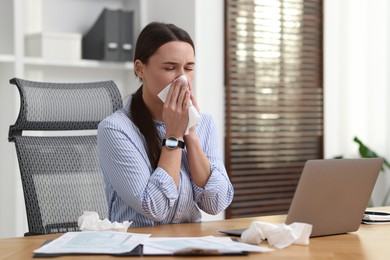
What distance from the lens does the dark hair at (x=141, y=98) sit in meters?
2.28

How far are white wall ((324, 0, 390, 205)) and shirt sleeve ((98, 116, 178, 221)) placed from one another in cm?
270

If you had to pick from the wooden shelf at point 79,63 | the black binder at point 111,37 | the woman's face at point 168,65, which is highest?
the black binder at point 111,37

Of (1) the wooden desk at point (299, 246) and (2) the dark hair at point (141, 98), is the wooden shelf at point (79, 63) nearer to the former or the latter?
(2) the dark hair at point (141, 98)

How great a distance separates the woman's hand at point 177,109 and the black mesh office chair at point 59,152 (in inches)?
17.3

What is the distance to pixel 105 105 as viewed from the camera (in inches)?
104

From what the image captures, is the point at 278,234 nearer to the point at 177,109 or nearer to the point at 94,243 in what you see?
the point at 94,243

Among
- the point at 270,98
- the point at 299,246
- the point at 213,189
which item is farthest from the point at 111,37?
the point at 299,246

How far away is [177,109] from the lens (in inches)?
88.6

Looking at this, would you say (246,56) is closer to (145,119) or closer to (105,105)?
(105,105)

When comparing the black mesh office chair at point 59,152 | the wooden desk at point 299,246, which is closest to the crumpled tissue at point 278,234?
the wooden desk at point 299,246

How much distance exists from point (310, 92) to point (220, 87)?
0.78m

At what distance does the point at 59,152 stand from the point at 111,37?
1.62m

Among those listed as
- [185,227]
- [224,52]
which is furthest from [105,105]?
→ [224,52]

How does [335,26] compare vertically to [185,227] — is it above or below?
above
